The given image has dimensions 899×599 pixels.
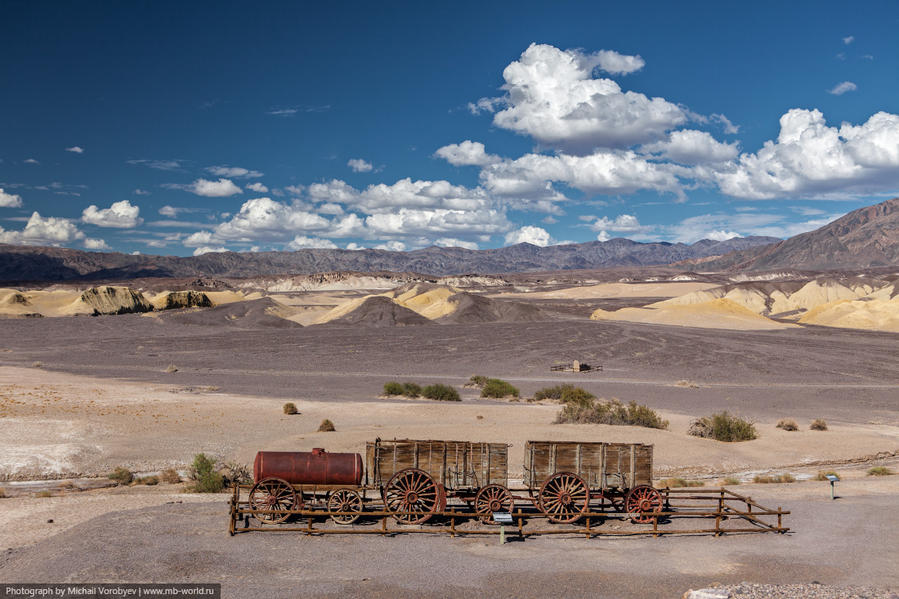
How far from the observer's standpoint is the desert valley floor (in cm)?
1215

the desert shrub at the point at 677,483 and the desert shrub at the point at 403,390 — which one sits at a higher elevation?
the desert shrub at the point at 403,390

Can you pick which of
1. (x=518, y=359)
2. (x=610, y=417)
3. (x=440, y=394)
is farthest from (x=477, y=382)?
(x=610, y=417)

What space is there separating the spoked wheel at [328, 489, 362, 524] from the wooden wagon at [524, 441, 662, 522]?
4180 mm

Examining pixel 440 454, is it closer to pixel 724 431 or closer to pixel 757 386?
pixel 724 431

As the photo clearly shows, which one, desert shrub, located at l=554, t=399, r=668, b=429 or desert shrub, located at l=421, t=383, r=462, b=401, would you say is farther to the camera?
desert shrub, located at l=421, t=383, r=462, b=401

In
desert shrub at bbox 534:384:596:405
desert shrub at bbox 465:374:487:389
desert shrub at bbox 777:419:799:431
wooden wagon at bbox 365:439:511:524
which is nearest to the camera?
wooden wagon at bbox 365:439:511:524

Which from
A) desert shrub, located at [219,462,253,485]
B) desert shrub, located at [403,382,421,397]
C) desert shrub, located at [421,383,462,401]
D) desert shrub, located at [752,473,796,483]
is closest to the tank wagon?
desert shrub, located at [219,462,253,485]

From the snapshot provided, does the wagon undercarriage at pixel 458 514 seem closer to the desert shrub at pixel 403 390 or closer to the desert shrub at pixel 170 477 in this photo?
the desert shrub at pixel 170 477

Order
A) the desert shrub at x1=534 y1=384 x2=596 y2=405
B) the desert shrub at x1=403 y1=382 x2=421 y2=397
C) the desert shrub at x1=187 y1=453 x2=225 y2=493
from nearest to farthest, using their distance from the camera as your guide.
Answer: the desert shrub at x1=187 y1=453 x2=225 y2=493
the desert shrub at x1=534 y1=384 x2=596 y2=405
the desert shrub at x1=403 y1=382 x2=421 y2=397

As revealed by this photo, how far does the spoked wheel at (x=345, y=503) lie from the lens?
48.3 ft

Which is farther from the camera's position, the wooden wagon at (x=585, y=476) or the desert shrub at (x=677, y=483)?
the desert shrub at (x=677, y=483)

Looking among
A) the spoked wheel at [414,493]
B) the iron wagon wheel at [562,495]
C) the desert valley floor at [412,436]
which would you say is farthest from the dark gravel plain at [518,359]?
the spoked wheel at [414,493]

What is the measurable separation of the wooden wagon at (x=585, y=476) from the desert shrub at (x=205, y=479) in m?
9.29

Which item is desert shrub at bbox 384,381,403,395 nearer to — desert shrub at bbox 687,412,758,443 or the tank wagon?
desert shrub at bbox 687,412,758,443
